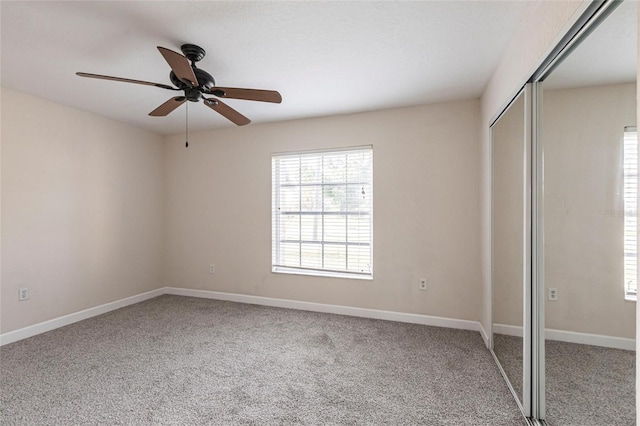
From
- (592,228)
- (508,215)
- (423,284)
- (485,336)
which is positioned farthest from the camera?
(423,284)

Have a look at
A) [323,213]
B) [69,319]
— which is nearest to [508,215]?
[323,213]

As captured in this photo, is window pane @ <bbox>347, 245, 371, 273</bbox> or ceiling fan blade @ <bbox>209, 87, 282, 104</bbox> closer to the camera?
ceiling fan blade @ <bbox>209, 87, 282, 104</bbox>

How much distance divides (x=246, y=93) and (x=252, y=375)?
2158 millimetres

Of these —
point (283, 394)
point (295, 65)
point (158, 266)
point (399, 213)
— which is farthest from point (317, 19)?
point (158, 266)

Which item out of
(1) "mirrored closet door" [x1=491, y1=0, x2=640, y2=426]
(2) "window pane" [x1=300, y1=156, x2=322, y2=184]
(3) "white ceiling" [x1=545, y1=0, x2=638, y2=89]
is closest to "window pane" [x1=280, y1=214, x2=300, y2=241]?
(2) "window pane" [x1=300, y1=156, x2=322, y2=184]

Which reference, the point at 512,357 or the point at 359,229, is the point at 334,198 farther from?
the point at 512,357

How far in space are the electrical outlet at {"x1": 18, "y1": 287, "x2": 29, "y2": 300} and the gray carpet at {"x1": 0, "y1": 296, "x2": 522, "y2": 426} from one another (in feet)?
1.40

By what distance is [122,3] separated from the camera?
67.1 inches

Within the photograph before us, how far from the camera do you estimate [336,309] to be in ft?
12.3

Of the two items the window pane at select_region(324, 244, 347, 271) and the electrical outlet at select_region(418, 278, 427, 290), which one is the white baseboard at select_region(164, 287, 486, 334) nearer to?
the electrical outlet at select_region(418, 278, 427, 290)

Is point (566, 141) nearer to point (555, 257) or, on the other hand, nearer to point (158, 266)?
point (555, 257)

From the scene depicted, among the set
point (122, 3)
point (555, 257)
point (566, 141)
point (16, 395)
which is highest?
point (122, 3)

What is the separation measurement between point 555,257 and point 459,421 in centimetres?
113

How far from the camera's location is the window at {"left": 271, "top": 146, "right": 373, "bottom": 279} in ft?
12.2
